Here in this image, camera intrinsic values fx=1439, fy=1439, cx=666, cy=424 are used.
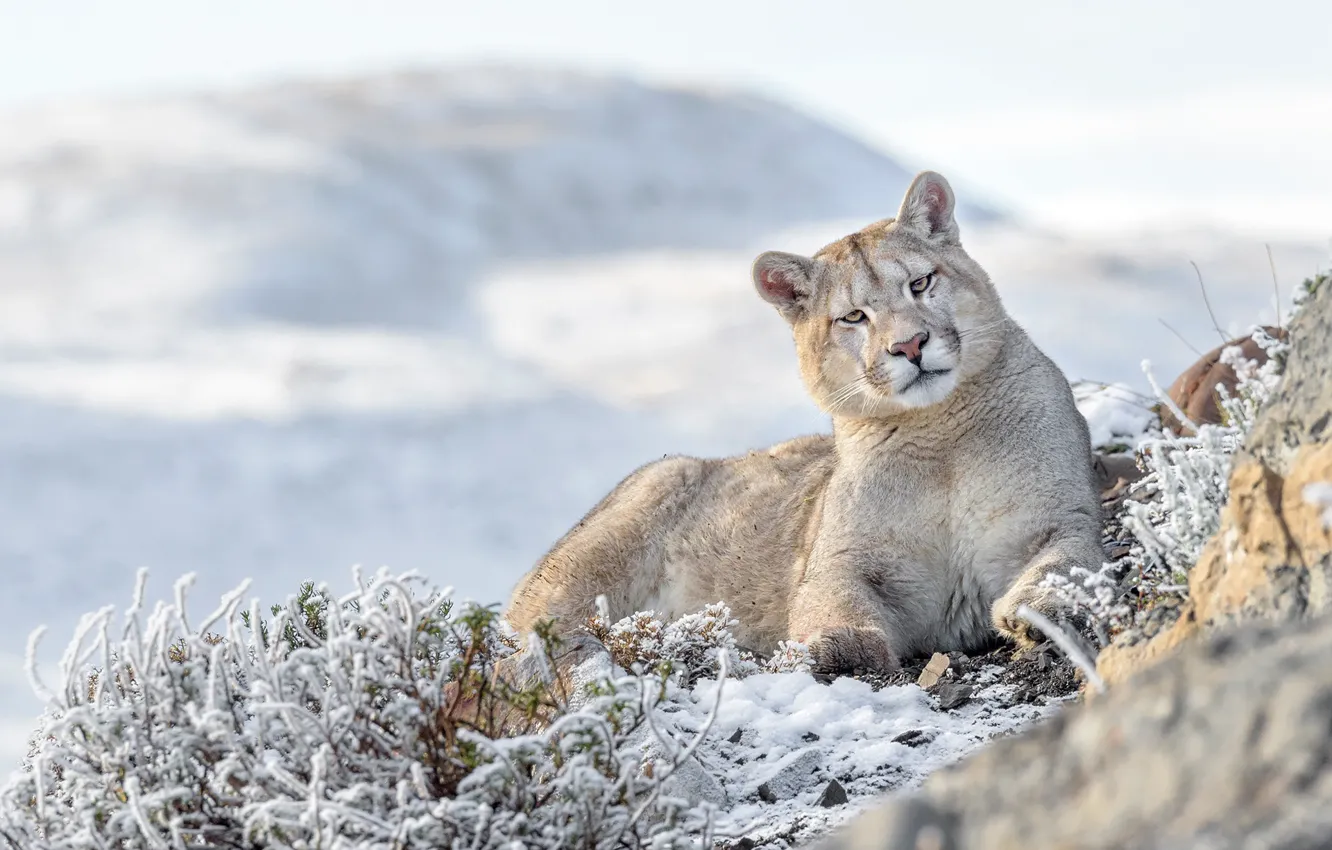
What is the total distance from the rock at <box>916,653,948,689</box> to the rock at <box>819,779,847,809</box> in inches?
46.7

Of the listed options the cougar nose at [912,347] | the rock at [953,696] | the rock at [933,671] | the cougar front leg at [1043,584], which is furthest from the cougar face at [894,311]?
the rock at [953,696]

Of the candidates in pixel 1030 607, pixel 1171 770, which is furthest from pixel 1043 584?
pixel 1171 770

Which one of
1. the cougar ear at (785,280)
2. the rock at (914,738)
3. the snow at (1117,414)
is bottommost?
the rock at (914,738)

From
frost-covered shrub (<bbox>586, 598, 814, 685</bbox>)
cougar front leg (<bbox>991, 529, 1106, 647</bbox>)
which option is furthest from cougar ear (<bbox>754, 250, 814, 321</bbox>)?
cougar front leg (<bbox>991, 529, 1106, 647</bbox>)

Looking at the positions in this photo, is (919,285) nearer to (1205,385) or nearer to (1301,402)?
(1205,385)

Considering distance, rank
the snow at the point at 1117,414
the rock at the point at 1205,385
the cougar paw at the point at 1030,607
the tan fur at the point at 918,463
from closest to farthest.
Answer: the cougar paw at the point at 1030,607 → the tan fur at the point at 918,463 → the rock at the point at 1205,385 → the snow at the point at 1117,414

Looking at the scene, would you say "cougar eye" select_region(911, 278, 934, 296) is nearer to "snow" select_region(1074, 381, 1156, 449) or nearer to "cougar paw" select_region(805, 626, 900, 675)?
"cougar paw" select_region(805, 626, 900, 675)

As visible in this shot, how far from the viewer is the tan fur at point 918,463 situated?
246 inches

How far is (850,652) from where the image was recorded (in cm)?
601

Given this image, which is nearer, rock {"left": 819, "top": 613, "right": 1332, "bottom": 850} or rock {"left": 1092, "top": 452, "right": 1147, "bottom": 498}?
rock {"left": 819, "top": 613, "right": 1332, "bottom": 850}

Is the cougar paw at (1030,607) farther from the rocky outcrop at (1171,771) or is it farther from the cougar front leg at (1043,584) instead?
the rocky outcrop at (1171,771)

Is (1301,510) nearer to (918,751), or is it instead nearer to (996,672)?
(918,751)

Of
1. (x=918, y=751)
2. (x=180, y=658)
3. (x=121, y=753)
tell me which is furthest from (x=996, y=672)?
(x=180, y=658)

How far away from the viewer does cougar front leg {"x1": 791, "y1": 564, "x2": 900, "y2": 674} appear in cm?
599
